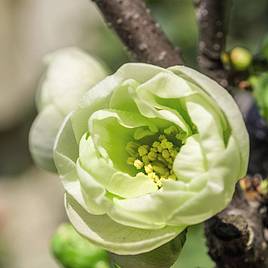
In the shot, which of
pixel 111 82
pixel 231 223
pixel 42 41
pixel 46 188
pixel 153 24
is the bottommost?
pixel 46 188

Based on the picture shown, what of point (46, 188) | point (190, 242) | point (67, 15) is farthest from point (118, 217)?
point (67, 15)

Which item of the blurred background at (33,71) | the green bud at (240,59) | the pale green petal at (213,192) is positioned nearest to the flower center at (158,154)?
the pale green petal at (213,192)

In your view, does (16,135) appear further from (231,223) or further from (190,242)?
(231,223)

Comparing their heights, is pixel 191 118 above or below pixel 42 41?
above

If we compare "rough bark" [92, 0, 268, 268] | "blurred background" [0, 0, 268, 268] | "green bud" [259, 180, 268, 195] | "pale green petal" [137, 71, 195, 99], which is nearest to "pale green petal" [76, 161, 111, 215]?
"pale green petal" [137, 71, 195, 99]

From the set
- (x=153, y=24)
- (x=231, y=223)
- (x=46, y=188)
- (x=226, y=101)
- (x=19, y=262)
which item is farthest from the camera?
(x=46, y=188)

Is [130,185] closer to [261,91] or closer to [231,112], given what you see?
[231,112]

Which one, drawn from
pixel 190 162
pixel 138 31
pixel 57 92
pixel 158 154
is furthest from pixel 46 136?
pixel 190 162

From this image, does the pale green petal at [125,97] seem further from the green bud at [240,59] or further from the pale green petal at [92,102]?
the green bud at [240,59]
